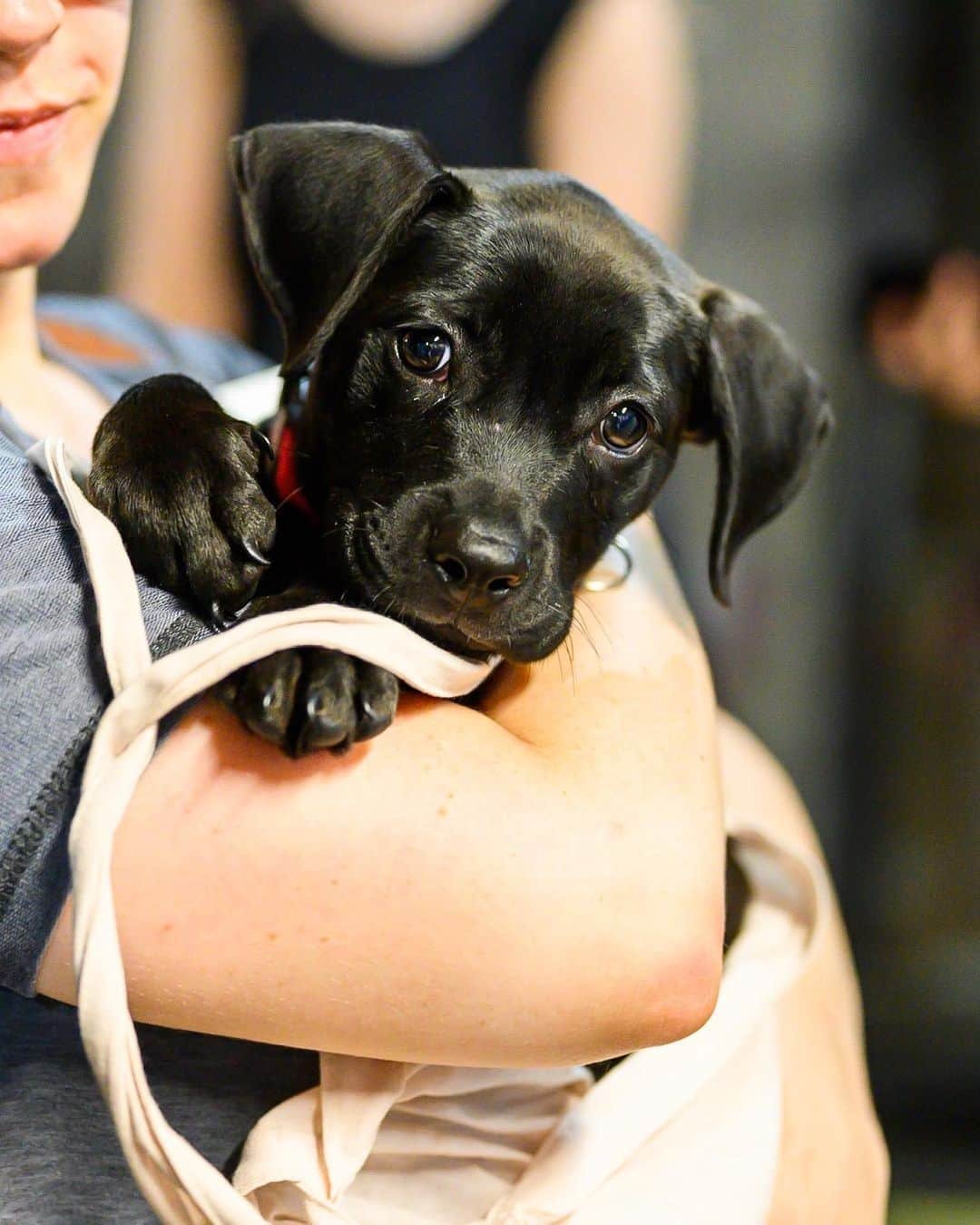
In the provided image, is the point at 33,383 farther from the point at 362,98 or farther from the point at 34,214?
the point at 362,98

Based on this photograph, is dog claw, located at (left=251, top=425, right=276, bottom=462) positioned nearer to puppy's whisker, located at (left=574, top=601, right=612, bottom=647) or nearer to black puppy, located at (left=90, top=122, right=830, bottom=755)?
black puppy, located at (left=90, top=122, right=830, bottom=755)

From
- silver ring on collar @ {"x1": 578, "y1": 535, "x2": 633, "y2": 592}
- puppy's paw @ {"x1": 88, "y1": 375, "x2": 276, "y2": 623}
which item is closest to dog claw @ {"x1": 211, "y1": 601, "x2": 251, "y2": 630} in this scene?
puppy's paw @ {"x1": 88, "y1": 375, "x2": 276, "y2": 623}

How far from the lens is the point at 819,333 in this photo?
3332mm

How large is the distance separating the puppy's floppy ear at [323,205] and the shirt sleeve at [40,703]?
391 mm

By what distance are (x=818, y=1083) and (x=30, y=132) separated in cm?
128

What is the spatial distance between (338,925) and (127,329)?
49.1 inches

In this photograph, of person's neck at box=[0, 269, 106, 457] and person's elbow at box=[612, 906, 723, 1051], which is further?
person's neck at box=[0, 269, 106, 457]

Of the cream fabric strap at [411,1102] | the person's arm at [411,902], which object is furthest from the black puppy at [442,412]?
the person's arm at [411,902]

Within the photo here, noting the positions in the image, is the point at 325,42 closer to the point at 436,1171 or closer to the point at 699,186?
the point at 699,186

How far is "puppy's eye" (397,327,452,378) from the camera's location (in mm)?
1268

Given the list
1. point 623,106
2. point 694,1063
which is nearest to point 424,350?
point 694,1063

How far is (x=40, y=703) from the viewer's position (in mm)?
817

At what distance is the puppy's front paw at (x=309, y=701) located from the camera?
85cm

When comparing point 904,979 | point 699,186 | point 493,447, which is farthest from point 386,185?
point 904,979
